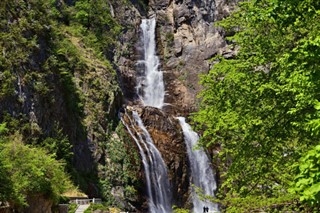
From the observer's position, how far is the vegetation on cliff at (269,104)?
6.87m

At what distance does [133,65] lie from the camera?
44.2m

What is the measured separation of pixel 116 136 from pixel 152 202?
19.2 ft

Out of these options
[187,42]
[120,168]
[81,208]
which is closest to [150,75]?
[187,42]

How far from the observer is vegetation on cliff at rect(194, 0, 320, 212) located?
6.87 m

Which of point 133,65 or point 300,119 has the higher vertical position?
point 133,65

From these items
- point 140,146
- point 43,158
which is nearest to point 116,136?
point 140,146

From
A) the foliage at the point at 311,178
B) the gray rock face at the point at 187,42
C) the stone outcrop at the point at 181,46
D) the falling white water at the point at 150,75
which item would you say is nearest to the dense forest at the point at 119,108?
the foliage at the point at 311,178

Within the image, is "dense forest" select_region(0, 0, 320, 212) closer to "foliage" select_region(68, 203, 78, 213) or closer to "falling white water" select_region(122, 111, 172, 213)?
Result: "falling white water" select_region(122, 111, 172, 213)

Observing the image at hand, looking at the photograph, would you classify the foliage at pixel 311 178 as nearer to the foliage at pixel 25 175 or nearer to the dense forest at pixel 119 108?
the dense forest at pixel 119 108

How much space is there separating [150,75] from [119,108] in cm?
997

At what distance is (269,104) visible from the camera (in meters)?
8.72

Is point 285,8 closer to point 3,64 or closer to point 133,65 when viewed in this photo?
point 3,64

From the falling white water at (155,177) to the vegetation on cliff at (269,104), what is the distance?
64.2ft

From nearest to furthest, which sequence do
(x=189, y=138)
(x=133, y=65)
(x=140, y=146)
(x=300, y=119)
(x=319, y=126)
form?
(x=319, y=126) < (x=300, y=119) < (x=140, y=146) < (x=189, y=138) < (x=133, y=65)
